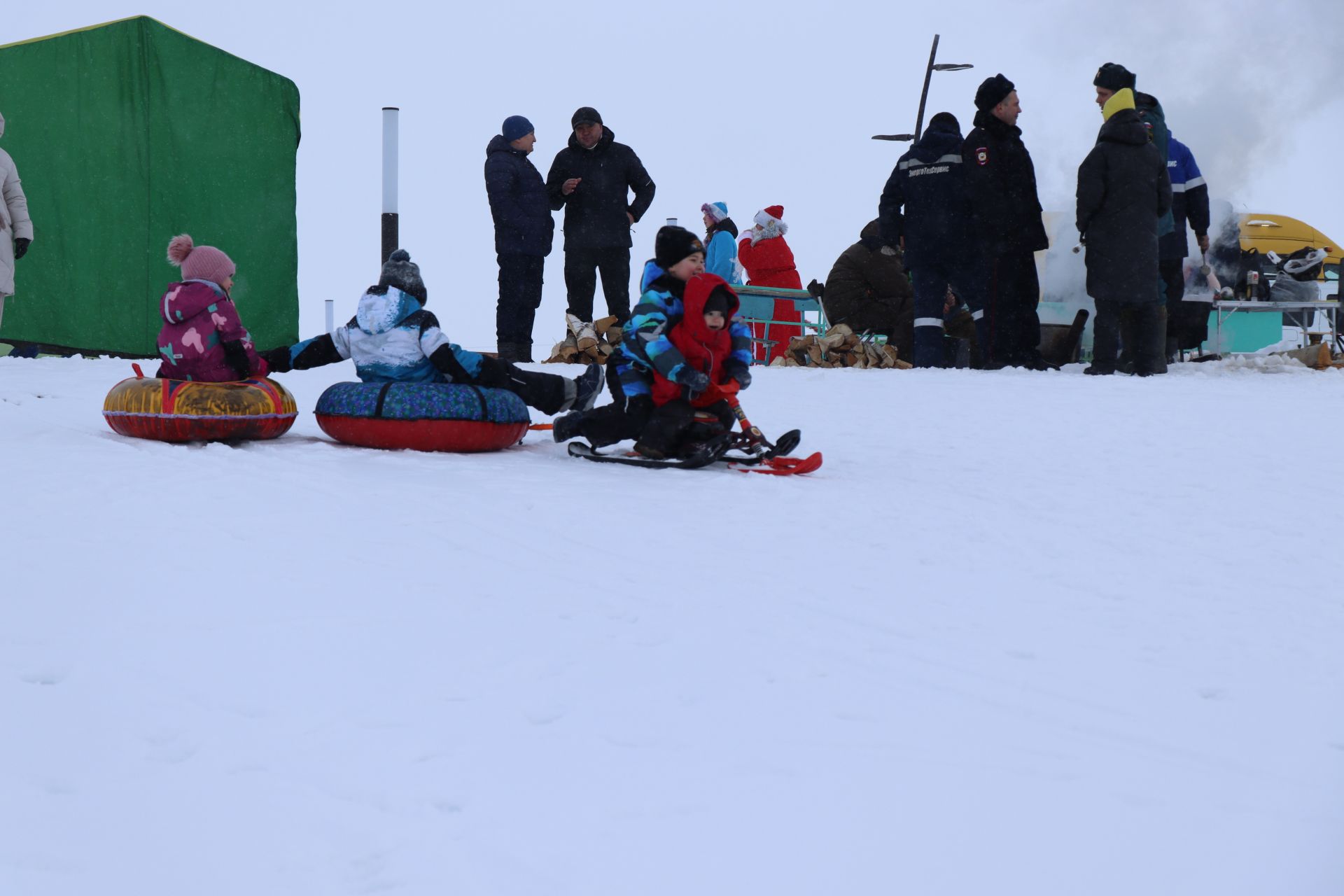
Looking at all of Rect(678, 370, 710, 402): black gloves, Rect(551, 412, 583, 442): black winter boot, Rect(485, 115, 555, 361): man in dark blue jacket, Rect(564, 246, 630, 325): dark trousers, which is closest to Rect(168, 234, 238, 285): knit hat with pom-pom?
Rect(551, 412, 583, 442): black winter boot

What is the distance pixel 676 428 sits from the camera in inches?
189

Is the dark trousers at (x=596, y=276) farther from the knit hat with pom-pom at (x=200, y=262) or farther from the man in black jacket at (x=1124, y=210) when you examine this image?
the knit hat with pom-pom at (x=200, y=262)

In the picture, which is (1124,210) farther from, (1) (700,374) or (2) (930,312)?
(1) (700,374)

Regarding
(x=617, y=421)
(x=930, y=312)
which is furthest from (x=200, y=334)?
(x=930, y=312)

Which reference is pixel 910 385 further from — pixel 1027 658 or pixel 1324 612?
pixel 1027 658

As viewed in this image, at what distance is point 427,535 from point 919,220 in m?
5.61

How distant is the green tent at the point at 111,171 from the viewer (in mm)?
9500

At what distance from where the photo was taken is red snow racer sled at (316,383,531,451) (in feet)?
16.1

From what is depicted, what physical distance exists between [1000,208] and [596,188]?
2640mm

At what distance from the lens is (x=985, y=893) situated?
179cm

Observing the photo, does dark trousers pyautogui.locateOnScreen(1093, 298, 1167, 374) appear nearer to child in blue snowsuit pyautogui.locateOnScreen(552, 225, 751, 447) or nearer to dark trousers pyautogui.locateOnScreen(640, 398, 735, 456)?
child in blue snowsuit pyautogui.locateOnScreen(552, 225, 751, 447)

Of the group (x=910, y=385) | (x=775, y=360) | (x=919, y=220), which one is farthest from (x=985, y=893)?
(x=775, y=360)

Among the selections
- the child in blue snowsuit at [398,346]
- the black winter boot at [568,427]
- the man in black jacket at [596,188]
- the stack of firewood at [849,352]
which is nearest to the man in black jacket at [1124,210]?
the stack of firewood at [849,352]

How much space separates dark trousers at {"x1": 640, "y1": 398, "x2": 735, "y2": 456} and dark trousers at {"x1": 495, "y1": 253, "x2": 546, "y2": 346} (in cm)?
392
